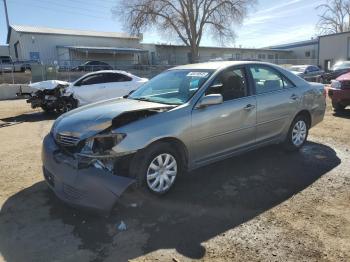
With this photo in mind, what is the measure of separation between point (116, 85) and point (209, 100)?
7816 millimetres

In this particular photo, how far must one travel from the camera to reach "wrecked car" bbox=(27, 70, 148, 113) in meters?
11.3

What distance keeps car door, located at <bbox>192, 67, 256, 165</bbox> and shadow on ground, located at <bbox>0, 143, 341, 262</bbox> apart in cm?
47

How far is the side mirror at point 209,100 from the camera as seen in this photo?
4.41 meters

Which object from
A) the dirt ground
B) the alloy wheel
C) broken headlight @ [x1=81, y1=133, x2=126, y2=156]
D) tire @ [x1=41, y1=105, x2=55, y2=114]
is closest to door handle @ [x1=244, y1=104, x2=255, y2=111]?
the dirt ground

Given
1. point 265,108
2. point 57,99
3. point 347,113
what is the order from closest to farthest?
point 265,108 < point 347,113 < point 57,99

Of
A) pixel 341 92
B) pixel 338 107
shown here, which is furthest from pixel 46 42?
pixel 341 92

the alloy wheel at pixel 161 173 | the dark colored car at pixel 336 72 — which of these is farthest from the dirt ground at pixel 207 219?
the dark colored car at pixel 336 72

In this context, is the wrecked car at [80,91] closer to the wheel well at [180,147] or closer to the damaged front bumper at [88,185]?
the wheel well at [180,147]

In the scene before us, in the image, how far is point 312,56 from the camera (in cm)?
5841

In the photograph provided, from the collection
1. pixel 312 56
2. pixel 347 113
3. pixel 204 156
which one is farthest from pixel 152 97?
pixel 312 56

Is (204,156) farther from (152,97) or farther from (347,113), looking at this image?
(347,113)

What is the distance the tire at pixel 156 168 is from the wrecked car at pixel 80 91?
7.65 metres

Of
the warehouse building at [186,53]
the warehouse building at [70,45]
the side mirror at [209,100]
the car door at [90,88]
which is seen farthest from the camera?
the warehouse building at [186,53]

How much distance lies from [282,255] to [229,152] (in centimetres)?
200
